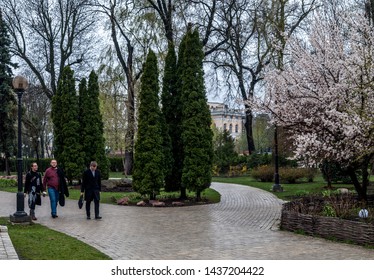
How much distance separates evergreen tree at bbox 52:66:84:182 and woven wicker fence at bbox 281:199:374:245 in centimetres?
1795

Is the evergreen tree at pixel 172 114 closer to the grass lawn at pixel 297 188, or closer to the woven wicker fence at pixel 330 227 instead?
the grass lawn at pixel 297 188

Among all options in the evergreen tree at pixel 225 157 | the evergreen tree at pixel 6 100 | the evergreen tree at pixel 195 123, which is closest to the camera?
the evergreen tree at pixel 195 123

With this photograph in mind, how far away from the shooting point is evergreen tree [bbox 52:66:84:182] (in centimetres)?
2777

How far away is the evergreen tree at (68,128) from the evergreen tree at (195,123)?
34.6ft

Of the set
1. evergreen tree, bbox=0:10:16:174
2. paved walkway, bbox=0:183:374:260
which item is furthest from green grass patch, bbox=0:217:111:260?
evergreen tree, bbox=0:10:16:174

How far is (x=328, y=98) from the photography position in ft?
45.9

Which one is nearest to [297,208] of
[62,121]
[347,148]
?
[347,148]

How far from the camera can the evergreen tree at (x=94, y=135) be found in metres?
27.8

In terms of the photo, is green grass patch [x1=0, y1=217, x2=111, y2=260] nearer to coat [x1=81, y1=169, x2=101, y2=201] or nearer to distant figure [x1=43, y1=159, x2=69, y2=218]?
coat [x1=81, y1=169, x2=101, y2=201]

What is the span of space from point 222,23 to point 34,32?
15534mm

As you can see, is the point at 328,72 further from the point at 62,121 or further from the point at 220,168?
the point at 220,168

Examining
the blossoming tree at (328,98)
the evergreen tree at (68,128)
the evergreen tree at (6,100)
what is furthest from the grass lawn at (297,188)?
the evergreen tree at (6,100)

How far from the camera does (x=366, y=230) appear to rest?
9562 mm

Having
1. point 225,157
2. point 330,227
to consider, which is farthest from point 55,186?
point 225,157
